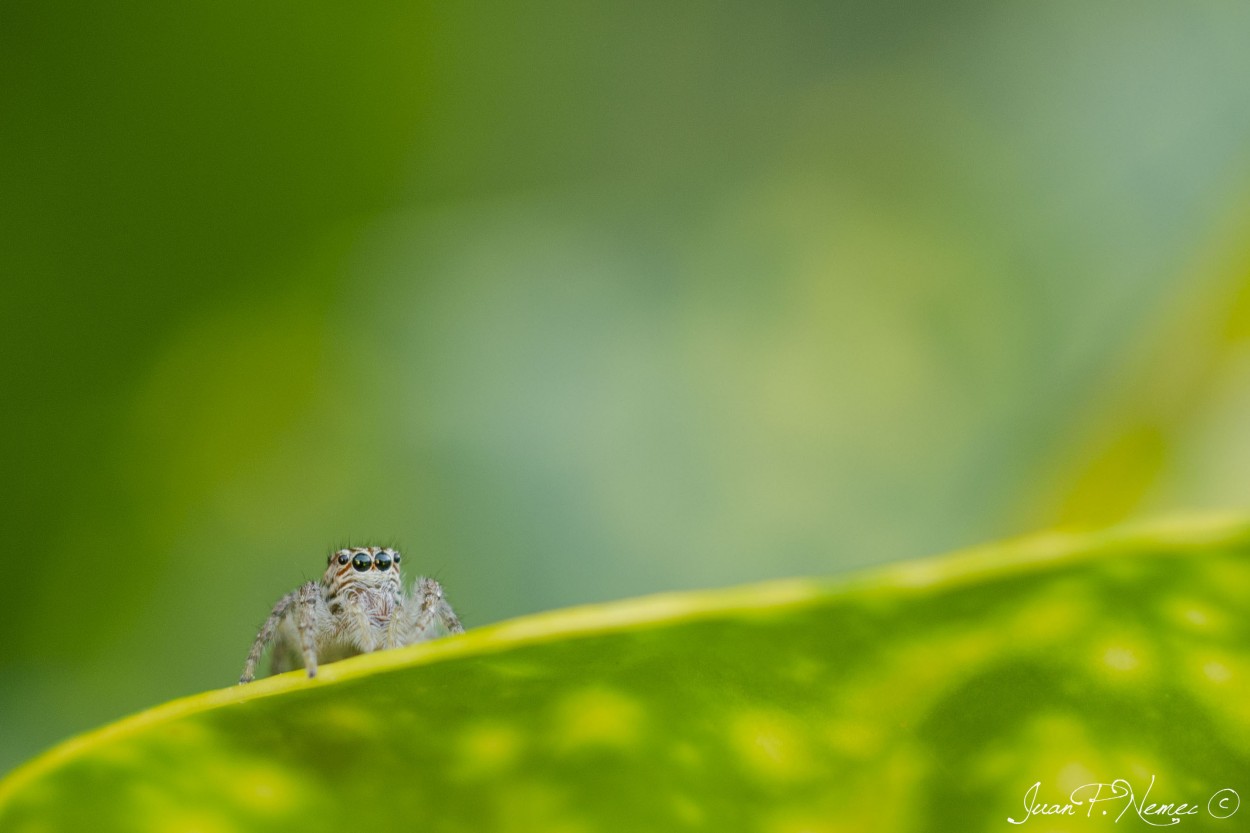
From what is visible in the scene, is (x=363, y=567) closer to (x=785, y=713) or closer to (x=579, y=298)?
(x=579, y=298)

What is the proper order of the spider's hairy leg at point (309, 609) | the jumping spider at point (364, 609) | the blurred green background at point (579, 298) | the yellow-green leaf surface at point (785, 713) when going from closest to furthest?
the yellow-green leaf surface at point (785, 713) < the spider's hairy leg at point (309, 609) < the jumping spider at point (364, 609) < the blurred green background at point (579, 298)

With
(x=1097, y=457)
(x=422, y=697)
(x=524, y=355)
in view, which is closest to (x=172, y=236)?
(x=524, y=355)

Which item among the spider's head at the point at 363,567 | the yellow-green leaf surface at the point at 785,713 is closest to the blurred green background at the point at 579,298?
the spider's head at the point at 363,567

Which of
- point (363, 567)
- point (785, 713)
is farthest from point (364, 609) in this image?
point (785, 713)

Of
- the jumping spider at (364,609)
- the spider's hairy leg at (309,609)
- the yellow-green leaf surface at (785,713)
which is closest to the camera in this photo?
the yellow-green leaf surface at (785,713)

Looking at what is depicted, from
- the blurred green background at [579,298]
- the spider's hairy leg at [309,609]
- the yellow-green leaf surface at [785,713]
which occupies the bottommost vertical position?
the yellow-green leaf surface at [785,713]

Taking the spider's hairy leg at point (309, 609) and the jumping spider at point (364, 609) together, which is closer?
the spider's hairy leg at point (309, 609)

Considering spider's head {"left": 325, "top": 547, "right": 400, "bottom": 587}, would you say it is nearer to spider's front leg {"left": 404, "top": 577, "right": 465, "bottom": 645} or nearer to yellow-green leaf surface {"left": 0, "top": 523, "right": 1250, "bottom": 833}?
spider's front leg {"left": 404, "top": 577, "right": 465, "bottom": 645}

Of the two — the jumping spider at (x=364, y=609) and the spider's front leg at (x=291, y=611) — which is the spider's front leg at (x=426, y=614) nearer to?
the jumping spider at (x=364, y=609)
